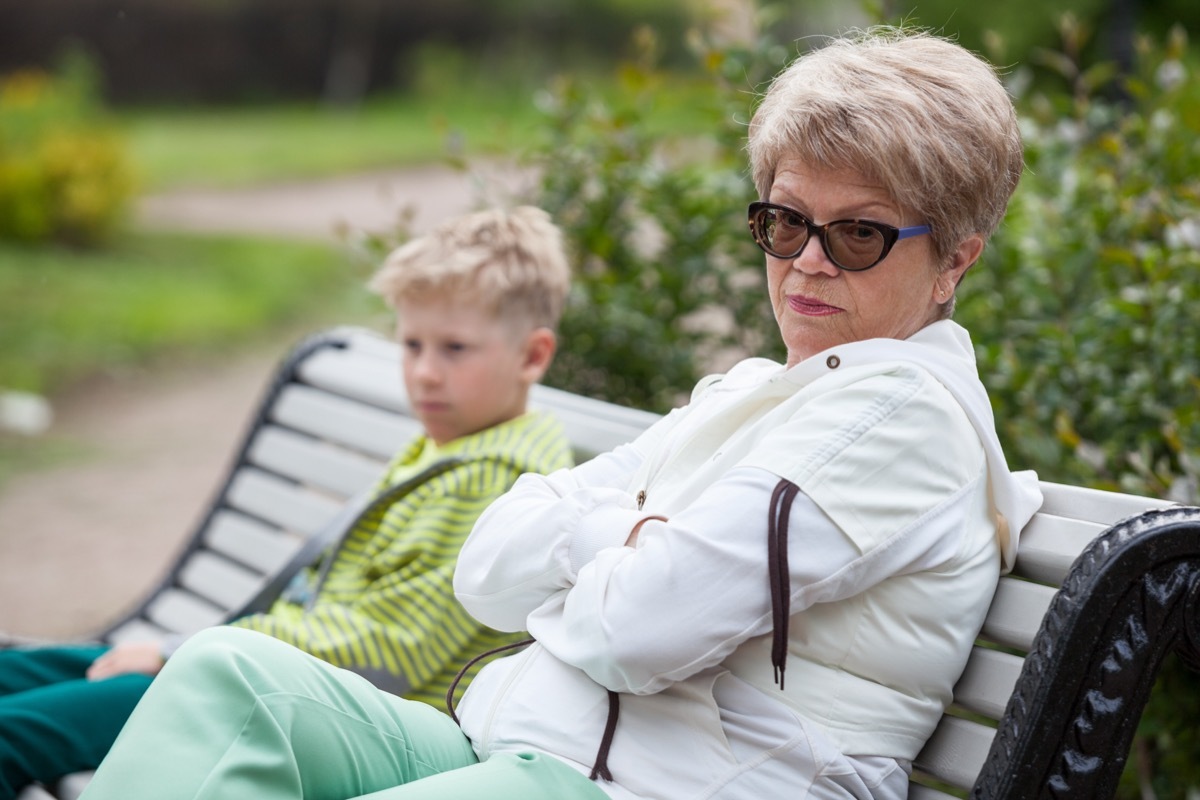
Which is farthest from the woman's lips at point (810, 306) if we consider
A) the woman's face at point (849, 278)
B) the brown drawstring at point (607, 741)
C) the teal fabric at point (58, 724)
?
the teal fabric at point (58, 724)

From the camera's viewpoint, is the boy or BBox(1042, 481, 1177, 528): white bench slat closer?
BBox(1042, 481, 1177, 528): white bench slat

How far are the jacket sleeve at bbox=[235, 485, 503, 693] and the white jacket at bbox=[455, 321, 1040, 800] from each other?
1.92 feet

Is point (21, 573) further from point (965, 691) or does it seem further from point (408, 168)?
point (408, 168)

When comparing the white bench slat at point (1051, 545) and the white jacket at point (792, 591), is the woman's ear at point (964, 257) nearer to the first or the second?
the white jacket at point (792, 591)

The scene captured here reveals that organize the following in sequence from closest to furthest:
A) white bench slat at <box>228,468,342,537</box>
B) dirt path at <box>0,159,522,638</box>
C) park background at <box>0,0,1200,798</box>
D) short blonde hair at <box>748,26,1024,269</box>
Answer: short blonde hair at <box>748,26,1024,269</box>
park background at <box>0,0,1200,798</box>
white bench slat at <box>228,468,342,537</box>
dirt path at <box>0,159,522,638</box>

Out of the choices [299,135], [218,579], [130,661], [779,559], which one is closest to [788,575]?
[779,559]

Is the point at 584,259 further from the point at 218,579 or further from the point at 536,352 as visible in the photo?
the point at 218,579

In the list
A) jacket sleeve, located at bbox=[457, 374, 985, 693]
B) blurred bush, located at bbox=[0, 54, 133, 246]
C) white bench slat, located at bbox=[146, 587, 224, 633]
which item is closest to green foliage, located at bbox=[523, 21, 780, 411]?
white bench slat, located at bbox=[146, 587, 224, 633]

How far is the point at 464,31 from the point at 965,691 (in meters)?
27.0

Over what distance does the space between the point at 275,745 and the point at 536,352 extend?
128 cm

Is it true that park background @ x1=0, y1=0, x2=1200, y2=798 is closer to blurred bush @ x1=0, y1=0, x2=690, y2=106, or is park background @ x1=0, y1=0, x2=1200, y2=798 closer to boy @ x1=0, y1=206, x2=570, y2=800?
blurred bush @ x1=0, y1=0, x2=690, y2=106

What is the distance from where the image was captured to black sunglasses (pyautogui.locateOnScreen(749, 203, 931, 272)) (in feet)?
5.89

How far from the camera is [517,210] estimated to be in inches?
118

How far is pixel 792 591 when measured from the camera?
1.65 m
